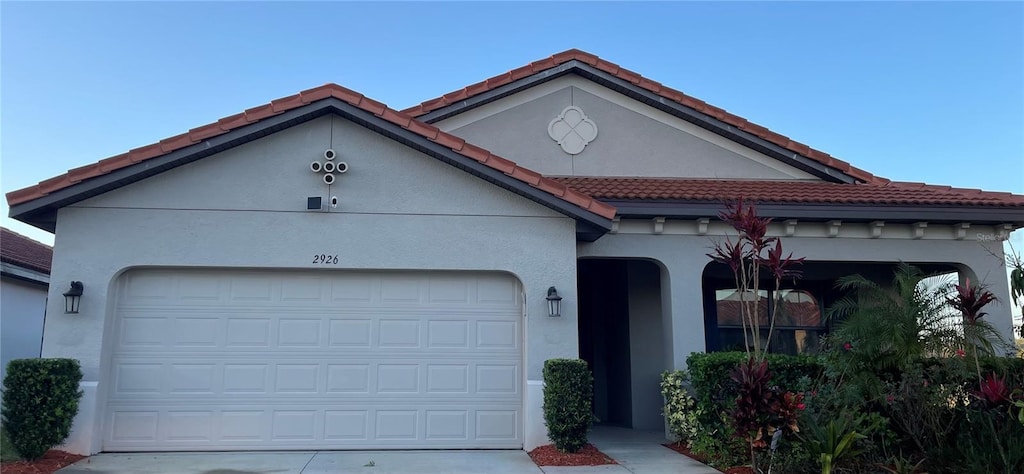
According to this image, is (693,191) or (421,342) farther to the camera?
(693,191)

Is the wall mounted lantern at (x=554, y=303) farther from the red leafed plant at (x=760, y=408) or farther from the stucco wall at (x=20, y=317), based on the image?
Answer: the stucco wall at (x=20, y=317)

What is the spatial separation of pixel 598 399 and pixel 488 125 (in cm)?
543

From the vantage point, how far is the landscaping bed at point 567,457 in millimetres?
8516

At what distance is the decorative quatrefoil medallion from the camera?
12.8 meters

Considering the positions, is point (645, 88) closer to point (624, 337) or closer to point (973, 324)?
point (624, 337)

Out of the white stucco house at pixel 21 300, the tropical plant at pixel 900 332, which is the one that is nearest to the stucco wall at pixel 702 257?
the tropical plant at pixel 900 332

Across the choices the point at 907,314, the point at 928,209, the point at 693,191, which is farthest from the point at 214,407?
the point at 928,209

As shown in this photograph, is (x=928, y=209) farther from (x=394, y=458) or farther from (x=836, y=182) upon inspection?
(x=394, y=458)

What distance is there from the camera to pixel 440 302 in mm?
9719

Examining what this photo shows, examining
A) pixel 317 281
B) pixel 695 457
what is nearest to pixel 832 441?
pixel 695 457

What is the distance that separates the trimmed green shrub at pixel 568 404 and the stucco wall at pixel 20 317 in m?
10.9

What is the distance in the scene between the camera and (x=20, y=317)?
14852mm

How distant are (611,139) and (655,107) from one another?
1026 millimetres

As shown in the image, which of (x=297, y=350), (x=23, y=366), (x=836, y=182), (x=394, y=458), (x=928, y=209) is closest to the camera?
(x=23, y=366)
